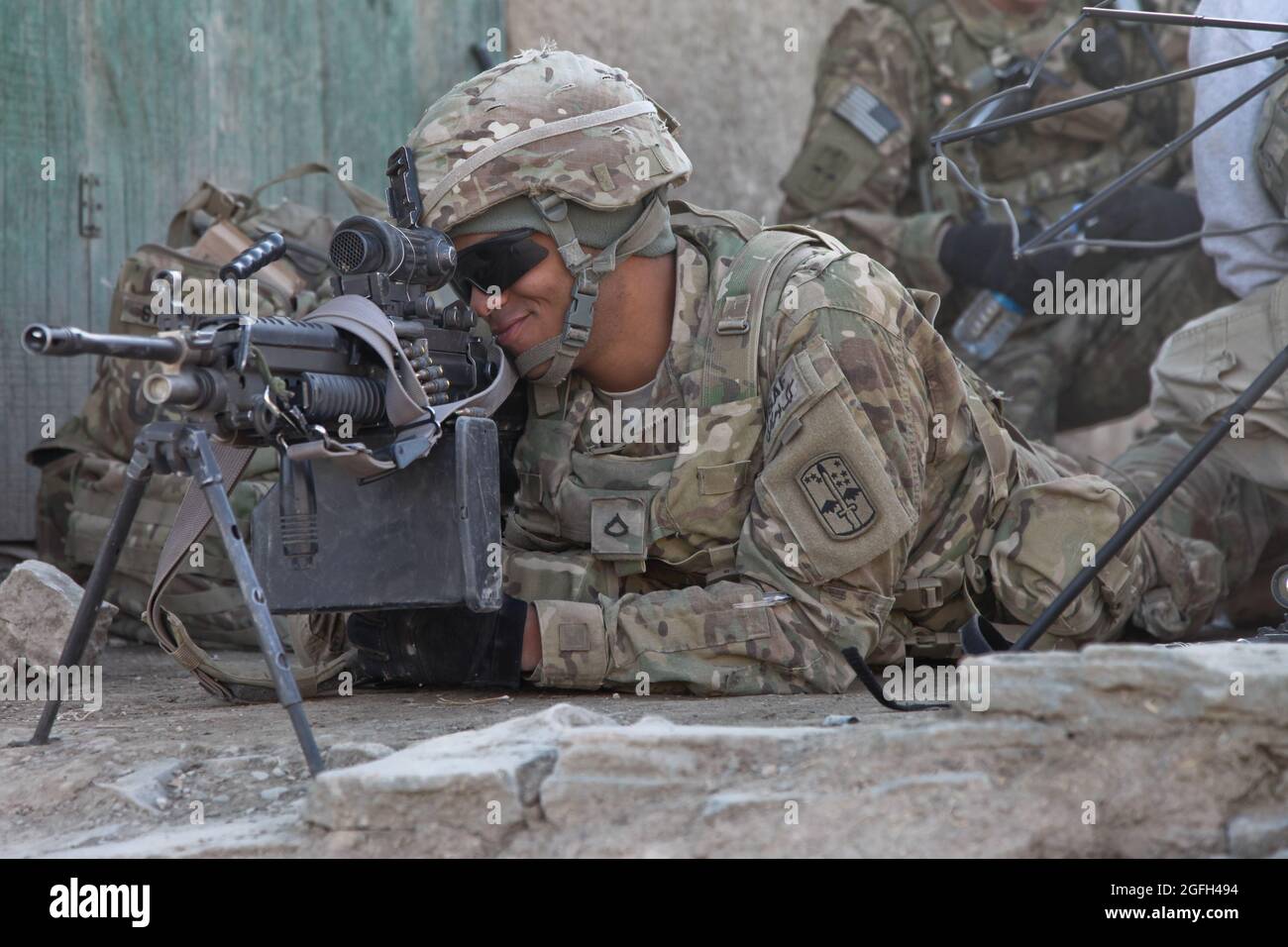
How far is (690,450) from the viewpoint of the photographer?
3158 millimetres

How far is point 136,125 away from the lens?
499cm

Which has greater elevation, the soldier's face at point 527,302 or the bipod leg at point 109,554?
the soldier's face at point 527,302

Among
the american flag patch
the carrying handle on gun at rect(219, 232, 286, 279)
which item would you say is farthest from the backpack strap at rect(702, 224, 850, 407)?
the american flag patch

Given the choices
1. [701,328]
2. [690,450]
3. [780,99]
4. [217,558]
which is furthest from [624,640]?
[780,99]

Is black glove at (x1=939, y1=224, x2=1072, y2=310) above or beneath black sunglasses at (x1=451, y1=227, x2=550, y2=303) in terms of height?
above

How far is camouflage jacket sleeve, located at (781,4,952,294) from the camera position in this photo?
5879 mm

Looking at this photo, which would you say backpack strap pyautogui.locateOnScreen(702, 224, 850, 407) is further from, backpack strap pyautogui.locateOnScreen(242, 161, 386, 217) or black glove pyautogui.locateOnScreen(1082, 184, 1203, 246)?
black glove pyautogui.locateOnScreen(1082, 184, 1203, 246)

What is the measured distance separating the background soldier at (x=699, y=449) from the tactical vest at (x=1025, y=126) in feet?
8.49

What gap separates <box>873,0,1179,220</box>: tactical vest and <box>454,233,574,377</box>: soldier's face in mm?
3003

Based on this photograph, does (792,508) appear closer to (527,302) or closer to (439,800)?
(527,302)

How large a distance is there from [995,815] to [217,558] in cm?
285

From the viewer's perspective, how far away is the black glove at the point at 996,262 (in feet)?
17.4

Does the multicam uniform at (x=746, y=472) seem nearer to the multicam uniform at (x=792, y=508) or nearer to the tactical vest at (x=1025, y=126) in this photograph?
the multicam uniform at (x=792, y=508)

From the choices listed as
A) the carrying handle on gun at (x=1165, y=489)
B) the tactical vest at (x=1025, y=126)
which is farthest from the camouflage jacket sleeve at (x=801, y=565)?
the tactical vest at (x=1025, y=126)
